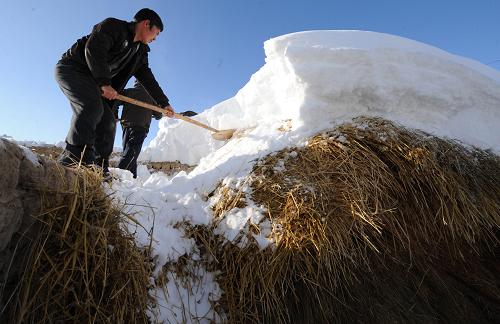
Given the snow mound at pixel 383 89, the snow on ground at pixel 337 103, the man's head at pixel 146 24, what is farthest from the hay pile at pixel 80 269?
the man's head at pixel 146 24

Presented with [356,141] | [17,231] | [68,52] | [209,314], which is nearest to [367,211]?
[356,141]

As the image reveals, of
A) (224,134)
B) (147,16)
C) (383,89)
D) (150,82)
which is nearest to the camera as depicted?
(383,89)

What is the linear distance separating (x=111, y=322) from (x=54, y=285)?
237 millimetres

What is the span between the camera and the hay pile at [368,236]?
59.7 inches

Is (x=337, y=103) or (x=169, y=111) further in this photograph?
(x=169, y=111)

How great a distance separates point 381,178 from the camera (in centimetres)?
187

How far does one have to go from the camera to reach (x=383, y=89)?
2.54 metres

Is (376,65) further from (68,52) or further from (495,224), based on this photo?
(68,52)

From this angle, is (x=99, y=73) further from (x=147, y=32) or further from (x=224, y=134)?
(x=224, y=134)

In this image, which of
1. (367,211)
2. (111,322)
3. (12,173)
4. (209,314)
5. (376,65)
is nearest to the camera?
(12,173)

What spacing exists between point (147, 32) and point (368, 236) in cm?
273

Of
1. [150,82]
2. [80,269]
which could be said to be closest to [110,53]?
[150,82]

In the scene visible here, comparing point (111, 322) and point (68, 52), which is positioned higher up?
point (68, 52)

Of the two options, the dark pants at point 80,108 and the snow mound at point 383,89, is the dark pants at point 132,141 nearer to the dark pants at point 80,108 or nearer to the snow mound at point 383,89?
the dark pants at point 80,108
